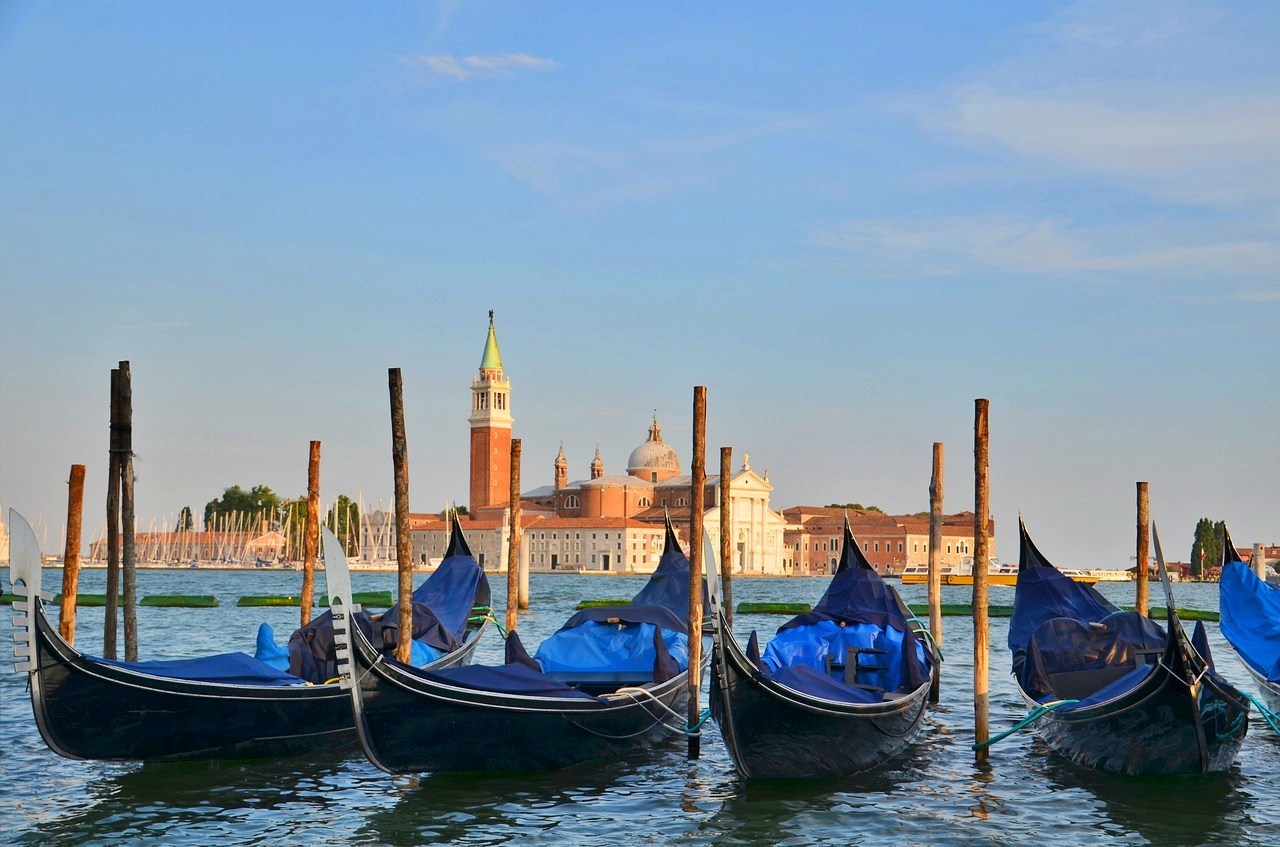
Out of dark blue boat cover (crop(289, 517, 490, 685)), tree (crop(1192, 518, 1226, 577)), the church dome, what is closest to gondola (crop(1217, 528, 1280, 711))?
dark blue boat cover (crop(289, 517, 490, 685))

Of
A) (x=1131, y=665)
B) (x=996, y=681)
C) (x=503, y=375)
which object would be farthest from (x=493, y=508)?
(x=1131, y=665)

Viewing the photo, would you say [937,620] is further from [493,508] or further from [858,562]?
[493,508]

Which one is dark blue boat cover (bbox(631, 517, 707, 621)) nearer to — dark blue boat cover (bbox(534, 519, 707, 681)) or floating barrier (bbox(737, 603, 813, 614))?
dark blue boat cover (bbox(534, 519, 707, 681))

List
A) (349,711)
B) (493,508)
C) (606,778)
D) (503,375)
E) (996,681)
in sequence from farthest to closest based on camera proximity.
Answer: (503,375), (493,508), (996,681), (349,711), (606,778)

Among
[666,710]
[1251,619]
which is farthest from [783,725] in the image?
[1251,619]

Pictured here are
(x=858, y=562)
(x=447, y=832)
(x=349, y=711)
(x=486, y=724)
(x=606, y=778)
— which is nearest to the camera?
(x=447, y=832)

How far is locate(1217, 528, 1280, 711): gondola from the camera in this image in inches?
463

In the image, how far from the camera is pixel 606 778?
931 centimetres

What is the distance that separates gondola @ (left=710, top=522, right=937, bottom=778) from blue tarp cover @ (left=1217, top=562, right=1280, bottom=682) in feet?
8.57

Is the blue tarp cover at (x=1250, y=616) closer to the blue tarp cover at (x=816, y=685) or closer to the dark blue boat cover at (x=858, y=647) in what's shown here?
the dark blue boat cover at (x=858, y=647)

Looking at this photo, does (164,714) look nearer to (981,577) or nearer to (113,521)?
(113,521)

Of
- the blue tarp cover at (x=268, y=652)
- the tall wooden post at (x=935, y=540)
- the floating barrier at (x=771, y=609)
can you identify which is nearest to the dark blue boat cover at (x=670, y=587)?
the tall wooden post at (x=935, y=540)

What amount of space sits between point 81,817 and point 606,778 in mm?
3205

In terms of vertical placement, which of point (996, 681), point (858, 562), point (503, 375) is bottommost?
point (996, 681)
